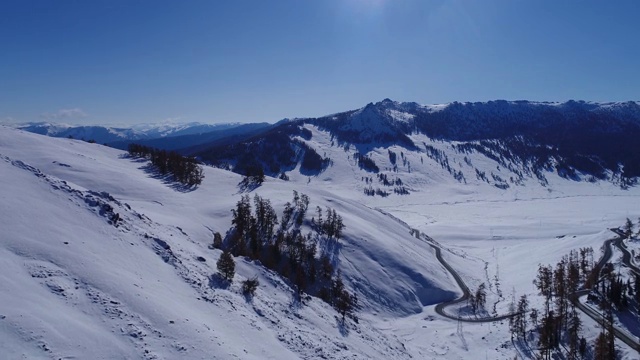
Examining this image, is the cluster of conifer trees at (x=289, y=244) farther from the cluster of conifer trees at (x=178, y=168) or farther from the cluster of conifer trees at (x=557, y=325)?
the cluster of conifer trees at (x=557, y=325)

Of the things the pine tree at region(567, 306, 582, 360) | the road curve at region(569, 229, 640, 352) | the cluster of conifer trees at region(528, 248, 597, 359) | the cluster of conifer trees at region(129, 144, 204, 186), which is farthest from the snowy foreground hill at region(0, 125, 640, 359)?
the cluster of conifer trees at region(129, 144, 204, 186)

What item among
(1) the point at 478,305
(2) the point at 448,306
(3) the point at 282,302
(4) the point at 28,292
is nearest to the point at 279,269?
(3) the point at 282,302

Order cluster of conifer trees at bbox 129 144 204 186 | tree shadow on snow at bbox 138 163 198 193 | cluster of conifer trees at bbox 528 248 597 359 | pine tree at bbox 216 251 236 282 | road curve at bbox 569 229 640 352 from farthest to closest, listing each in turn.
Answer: cluster of conifer trees at bbox 129 144 204 186, tree shadow on snow at bbox 138 163 198 193, cluster of conifer trees at bbox 528 248 597 359, road curve at bbox 569 229 640 352, pine tree at bbox 216 251 236 282

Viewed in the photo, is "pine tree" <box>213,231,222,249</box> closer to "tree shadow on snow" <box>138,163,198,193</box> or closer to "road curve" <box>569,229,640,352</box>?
"tree shadow on snow" <box>138,163,198,193</box>

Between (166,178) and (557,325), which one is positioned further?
(166,178)

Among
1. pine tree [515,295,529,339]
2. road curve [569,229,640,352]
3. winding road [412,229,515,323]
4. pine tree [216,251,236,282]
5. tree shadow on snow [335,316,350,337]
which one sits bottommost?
winding road [412,229,515,323]

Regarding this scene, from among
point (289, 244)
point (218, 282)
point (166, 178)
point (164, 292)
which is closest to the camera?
point (164, 292)

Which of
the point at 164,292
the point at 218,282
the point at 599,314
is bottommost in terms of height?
the point at 599,314

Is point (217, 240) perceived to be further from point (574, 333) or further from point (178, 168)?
point (574, 333)

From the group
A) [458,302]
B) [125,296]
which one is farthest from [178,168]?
[125,296]
